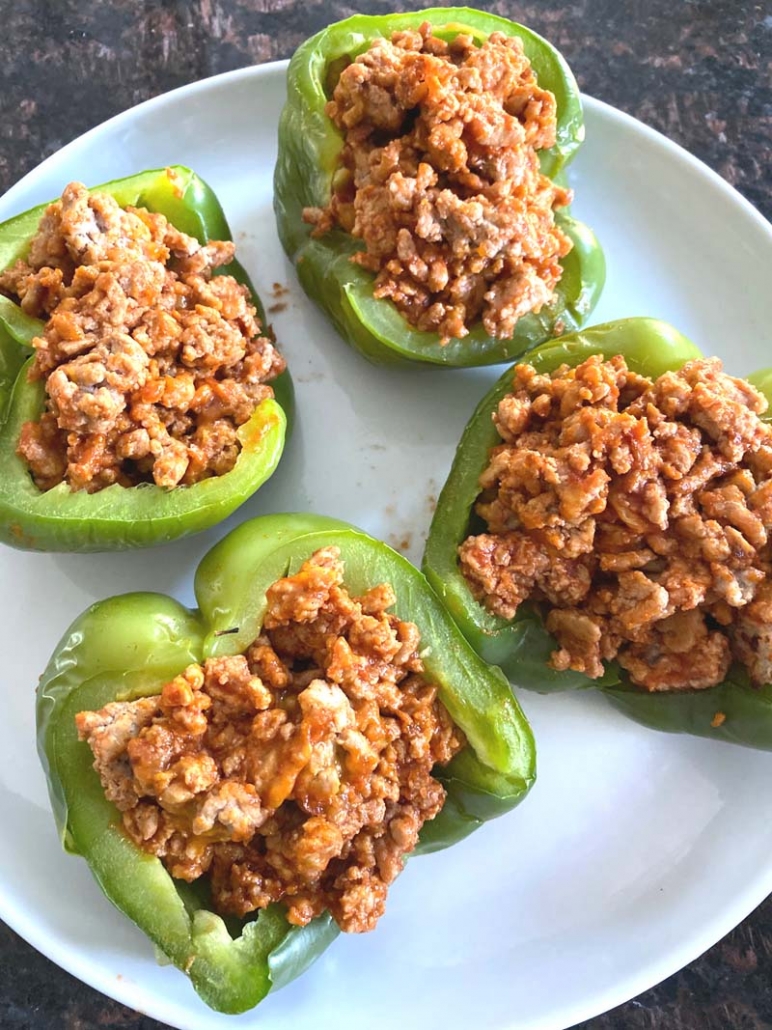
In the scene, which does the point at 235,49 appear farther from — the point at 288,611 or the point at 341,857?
the point at 341,857

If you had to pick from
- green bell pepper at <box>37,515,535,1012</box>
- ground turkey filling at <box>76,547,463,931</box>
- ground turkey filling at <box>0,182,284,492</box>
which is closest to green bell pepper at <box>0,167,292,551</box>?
ground turkey filling at <box>0,182,284,492</box>

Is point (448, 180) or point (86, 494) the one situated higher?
point (448, 180)

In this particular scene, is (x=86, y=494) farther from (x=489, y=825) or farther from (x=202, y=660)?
(x=489, y=825)

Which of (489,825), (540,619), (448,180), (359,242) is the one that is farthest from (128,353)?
(489,825)

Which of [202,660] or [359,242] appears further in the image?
[359,242]

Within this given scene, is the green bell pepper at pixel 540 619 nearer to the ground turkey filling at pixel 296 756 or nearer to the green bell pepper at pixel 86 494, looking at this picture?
the ground turkey filling at pixel 296 756

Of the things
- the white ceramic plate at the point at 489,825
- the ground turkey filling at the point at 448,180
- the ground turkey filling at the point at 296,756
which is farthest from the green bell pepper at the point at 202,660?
the ground turkey filling at the point at 448,180

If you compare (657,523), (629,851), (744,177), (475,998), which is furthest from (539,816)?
(744,177)
